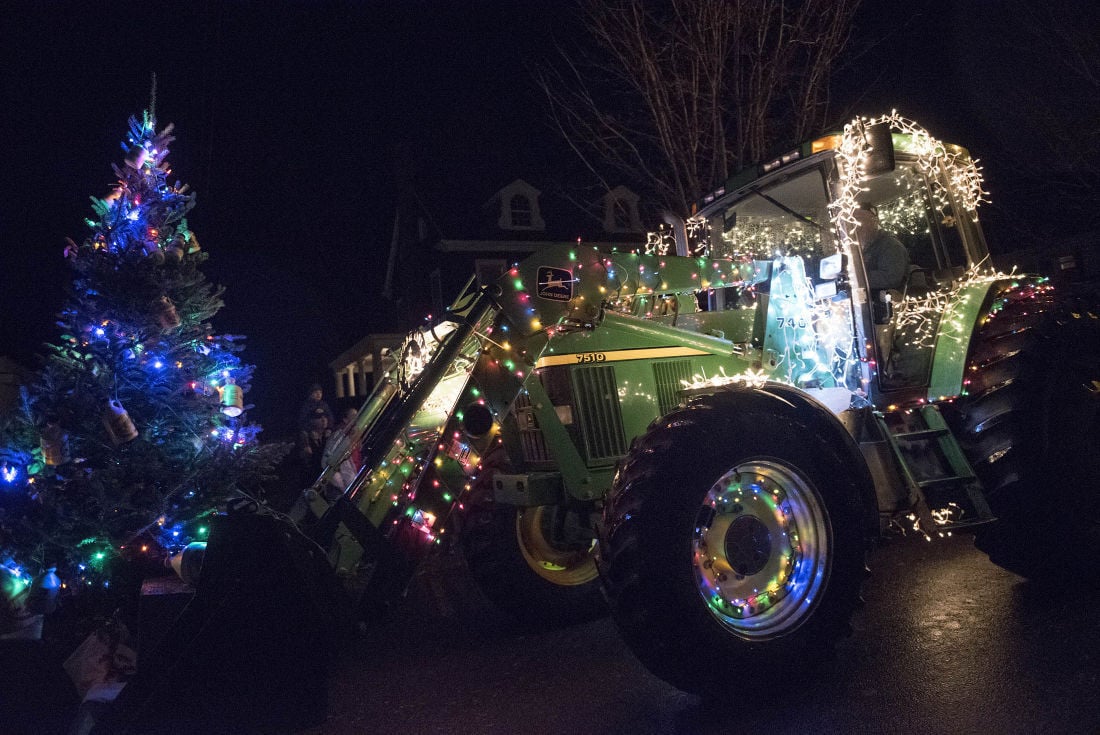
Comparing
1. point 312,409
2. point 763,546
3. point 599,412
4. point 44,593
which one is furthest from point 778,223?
point 312,409

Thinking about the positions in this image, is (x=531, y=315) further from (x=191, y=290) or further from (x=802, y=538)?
(x=191, y=290)

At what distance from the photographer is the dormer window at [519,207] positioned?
25.9m

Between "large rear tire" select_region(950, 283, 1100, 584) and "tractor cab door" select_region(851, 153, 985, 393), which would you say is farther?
"tractor cab door" select_region(851, 153, 985, 393)

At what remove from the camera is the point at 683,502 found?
3.96m

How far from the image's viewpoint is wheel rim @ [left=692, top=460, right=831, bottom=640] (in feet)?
14.2

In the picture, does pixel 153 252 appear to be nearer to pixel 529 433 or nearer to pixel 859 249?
pixel 529 433

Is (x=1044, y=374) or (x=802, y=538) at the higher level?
(x=1044, y=374)

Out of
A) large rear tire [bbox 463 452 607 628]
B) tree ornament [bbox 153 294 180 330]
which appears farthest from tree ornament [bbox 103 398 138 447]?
large rear tire [bbox 463 452 607 628]

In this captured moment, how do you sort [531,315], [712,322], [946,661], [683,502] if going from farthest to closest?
[712,322] → [531,315] → [946,661] → [683,502]

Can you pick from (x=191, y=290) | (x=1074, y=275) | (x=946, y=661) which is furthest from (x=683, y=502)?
(x=191, y=290)

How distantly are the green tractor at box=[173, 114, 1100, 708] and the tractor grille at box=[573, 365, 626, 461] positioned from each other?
0.05 ft

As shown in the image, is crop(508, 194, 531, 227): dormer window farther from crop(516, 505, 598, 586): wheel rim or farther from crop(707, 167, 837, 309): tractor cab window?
crop(516, 505, 598, 586): wheel rim

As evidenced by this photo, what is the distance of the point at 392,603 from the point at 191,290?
425 cm

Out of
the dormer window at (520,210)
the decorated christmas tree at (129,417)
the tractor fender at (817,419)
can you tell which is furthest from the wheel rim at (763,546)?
the dormer window at (520,210)
